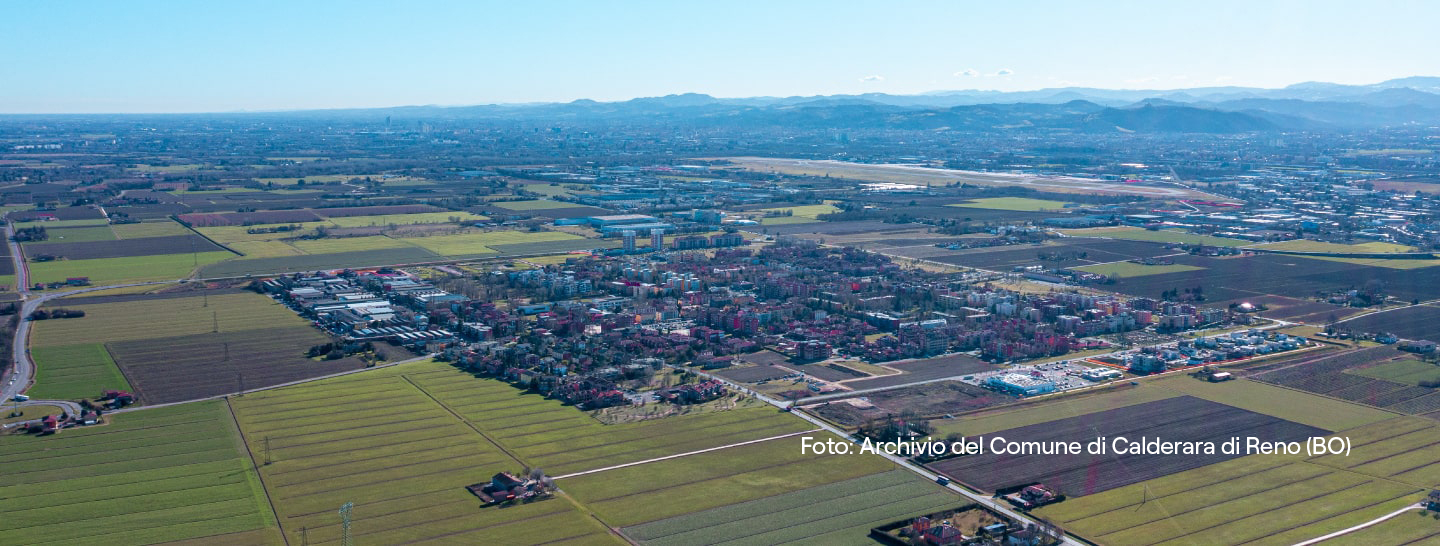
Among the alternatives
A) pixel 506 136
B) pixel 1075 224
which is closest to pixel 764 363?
pixel 1075 224

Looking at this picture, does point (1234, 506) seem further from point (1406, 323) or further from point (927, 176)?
point (927, 176)

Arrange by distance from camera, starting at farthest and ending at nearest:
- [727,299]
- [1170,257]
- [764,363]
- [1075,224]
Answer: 1. [1075,224]
2. [1170,257]
3. [727,299]
4. [764,363]

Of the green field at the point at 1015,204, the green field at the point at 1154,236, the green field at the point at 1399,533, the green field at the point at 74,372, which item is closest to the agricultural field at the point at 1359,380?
the green field at the point at 1399,533

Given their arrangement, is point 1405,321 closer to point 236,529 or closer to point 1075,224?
point 1075,224

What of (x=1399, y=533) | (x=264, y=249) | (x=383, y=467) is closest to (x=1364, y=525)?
(x=1399, y=533)

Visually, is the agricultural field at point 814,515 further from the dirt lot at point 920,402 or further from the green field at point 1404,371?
the green field at point 1404,371
